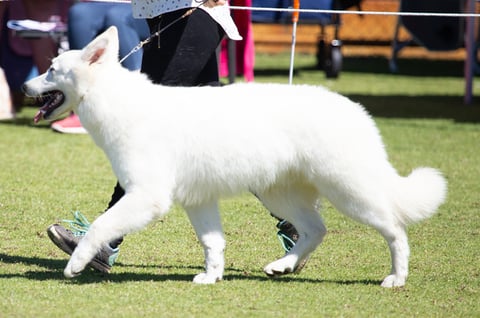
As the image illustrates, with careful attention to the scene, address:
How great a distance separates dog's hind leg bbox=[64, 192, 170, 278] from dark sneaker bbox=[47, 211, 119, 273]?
1.20 ft

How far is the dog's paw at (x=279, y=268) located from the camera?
4617 millimetres

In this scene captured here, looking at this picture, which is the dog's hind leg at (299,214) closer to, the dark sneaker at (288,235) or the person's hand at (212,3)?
the dark sneaker at (288,235)

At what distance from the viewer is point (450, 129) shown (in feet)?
33.7

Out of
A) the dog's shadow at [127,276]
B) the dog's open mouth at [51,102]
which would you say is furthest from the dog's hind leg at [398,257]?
the dog's open mouth at [51,102]

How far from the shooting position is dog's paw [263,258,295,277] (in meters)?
4.62

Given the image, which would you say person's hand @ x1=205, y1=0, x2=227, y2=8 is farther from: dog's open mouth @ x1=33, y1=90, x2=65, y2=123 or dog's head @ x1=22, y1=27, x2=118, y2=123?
dog's open mouth @ x1=33, y1=90, x2=65, y2=123

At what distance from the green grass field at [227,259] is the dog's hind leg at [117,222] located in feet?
0.64

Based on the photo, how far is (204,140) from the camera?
170 inches

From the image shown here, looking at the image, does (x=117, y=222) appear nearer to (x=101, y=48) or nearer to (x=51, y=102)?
(x=51, y=102)

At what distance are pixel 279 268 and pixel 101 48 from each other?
1408 millimetres

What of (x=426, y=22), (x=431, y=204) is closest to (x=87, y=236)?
(x=431, y=204)

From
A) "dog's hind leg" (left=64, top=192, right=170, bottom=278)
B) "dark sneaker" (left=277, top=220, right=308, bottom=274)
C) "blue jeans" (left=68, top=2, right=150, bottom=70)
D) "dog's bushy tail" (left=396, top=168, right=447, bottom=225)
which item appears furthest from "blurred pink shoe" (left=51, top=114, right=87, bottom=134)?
"dog's bushy tail" (left=396, top=168, right=447, bottom=225)

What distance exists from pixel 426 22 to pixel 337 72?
2.10 metres

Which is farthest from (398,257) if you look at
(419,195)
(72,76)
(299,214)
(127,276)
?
(72,76)
